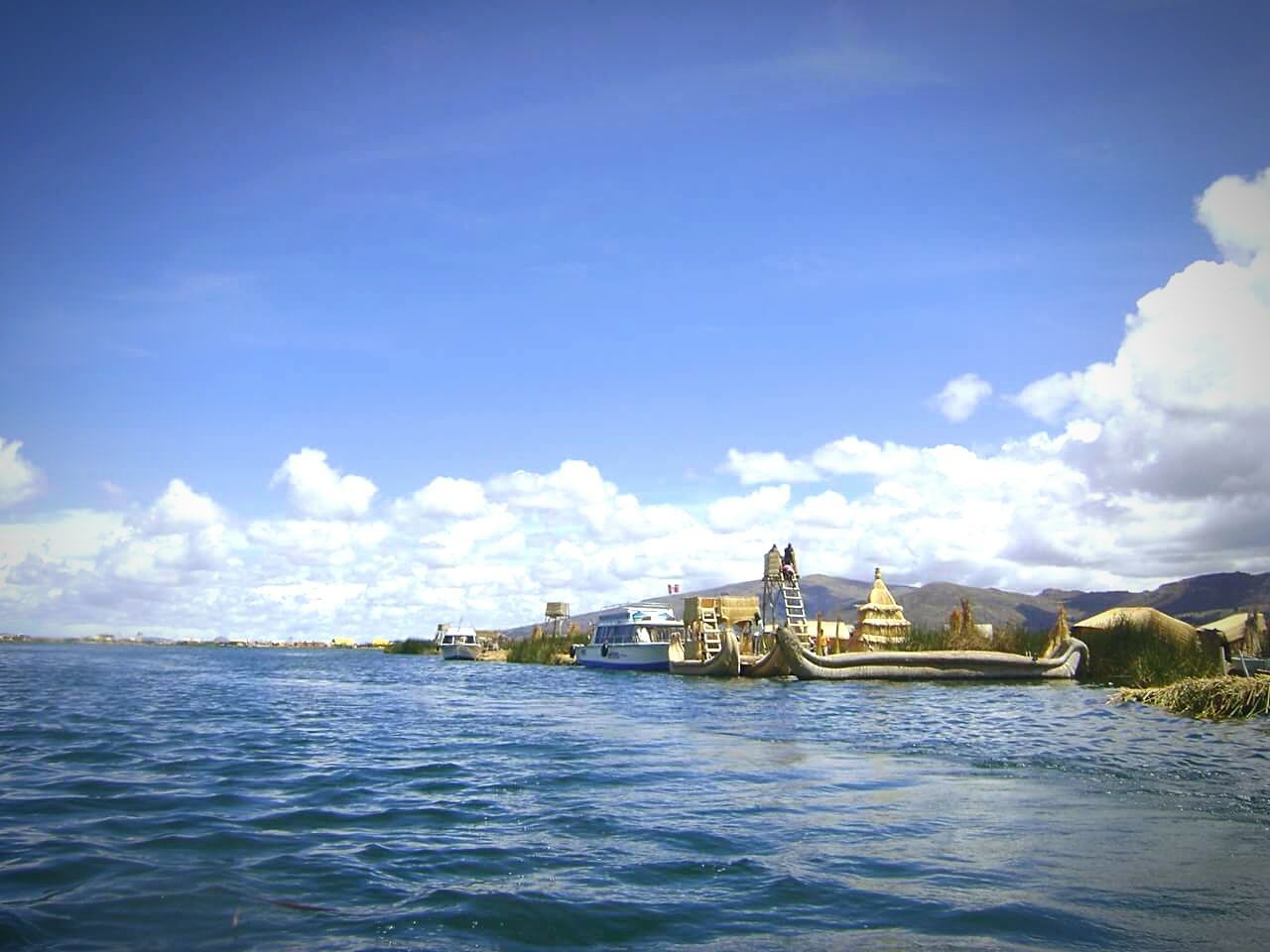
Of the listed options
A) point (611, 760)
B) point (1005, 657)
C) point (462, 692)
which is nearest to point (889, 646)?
point (1005, 657)

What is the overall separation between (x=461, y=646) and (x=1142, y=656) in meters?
96.8

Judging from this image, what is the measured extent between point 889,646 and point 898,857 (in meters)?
48.5

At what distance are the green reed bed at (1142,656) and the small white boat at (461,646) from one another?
86871mm

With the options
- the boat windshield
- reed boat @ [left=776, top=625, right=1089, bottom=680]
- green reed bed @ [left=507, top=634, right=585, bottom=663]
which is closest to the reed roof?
reed boat @ [left=776, top=625, right=1089, bottom=680]

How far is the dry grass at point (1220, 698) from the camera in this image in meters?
23.6

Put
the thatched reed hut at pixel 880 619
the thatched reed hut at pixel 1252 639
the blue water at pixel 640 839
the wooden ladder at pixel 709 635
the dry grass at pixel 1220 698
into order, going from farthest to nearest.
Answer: the wooden ladder at pixel 709 635, the thatched reed hut at pixel 880 619, the thatched reed hut at pixel 1252 639, the dry grass at pixel 1220 698, the blue water at pixel 640 839

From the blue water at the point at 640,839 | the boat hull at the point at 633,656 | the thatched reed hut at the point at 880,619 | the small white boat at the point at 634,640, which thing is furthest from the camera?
the small white boat at the point at 634,640

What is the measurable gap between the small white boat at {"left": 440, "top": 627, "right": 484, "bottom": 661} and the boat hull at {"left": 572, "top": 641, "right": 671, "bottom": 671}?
43.1 metres

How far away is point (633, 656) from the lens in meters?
71.6

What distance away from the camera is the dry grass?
23609mm

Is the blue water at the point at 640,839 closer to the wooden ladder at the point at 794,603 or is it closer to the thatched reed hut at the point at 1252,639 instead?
the thatched reed hut at the point at 1252,639

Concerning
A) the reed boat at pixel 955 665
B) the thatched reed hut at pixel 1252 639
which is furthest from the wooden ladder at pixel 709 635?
the thatched reed hut at pixel 1252 639

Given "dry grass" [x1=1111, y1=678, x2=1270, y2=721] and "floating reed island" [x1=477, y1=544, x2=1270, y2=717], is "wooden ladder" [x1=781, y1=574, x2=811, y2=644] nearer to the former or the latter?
"floating reed island" [x1=477, y1=544, x2=1270, y2=717]

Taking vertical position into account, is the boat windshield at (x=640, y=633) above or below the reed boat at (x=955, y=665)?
above
